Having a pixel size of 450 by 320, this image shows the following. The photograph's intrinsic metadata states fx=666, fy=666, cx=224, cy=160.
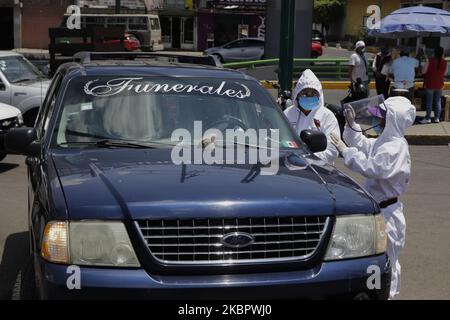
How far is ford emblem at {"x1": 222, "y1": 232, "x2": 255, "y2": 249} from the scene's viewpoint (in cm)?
326

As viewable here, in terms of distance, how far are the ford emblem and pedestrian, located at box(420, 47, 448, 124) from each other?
12550 millimetres

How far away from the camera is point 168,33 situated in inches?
1946

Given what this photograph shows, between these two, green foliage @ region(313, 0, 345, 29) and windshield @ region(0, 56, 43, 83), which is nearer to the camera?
windshield @ region(0, 56, 43, 83)

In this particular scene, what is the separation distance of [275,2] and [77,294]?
1997 centimetres

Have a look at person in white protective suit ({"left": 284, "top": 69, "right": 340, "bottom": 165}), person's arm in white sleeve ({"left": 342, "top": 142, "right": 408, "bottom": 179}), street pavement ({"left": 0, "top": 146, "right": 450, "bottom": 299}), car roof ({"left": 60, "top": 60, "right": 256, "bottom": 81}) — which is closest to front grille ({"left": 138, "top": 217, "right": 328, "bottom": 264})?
person's arm in white sleeve ({"left": 342, "top": 142, "right": 408, "bottom": 179})

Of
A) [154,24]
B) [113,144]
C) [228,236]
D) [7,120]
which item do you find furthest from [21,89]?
[154,24]

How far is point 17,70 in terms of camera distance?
1341 cm

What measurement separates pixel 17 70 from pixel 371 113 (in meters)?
10.1

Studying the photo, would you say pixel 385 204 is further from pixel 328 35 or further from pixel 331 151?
pixel 328 35

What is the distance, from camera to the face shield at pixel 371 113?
482 cm

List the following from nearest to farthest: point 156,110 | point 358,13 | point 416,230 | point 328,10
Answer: point 156,110
point 416,230
point 358,13
point 328,10

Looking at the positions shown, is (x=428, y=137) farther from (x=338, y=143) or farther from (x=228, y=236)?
(x=228, y=236)

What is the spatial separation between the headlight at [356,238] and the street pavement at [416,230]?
1.72m
